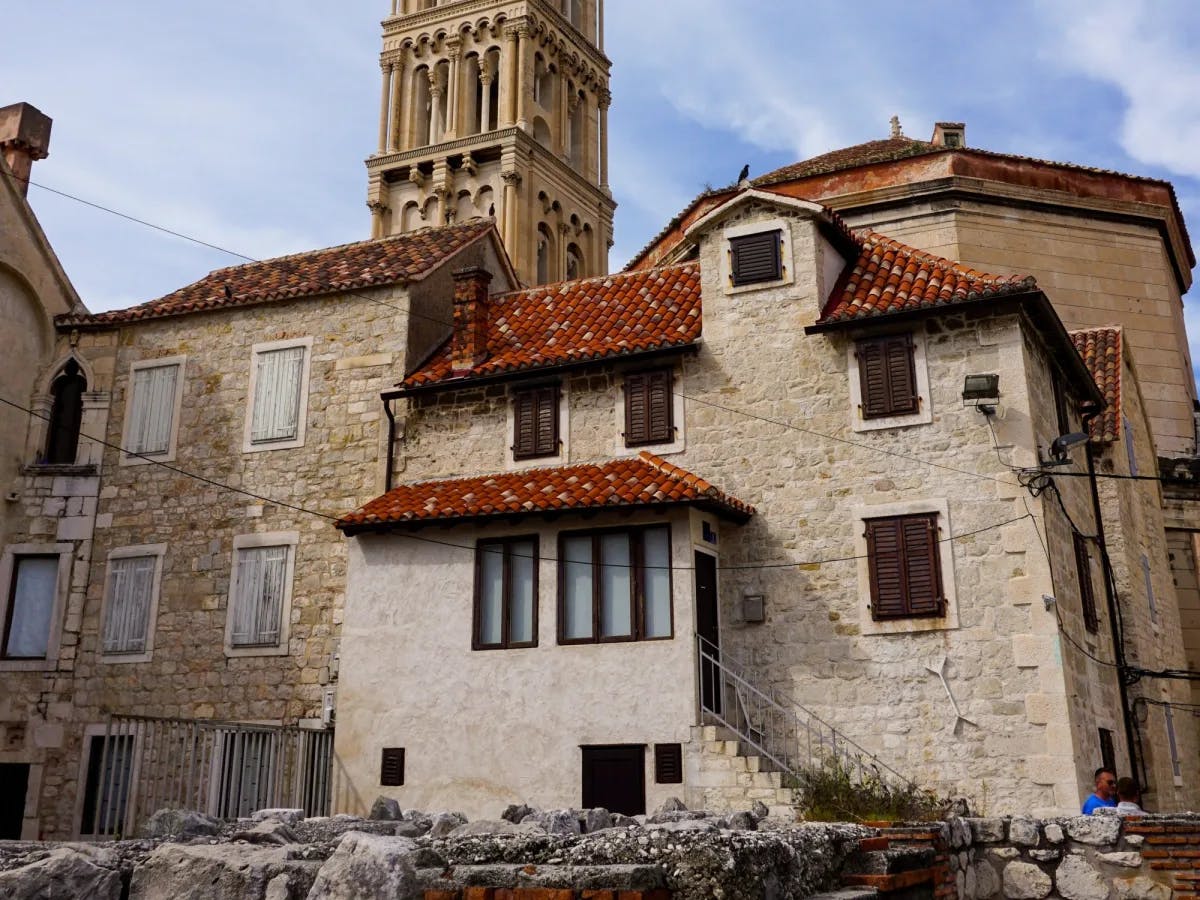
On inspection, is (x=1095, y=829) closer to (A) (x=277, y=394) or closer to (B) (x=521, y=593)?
(B) (x=521, y=593)

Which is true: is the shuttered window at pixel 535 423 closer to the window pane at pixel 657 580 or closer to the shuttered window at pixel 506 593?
the shuttered window at pixel 506 593

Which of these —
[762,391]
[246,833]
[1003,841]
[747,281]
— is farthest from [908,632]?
[246,833]

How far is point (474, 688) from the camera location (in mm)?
16297

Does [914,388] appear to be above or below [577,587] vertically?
above

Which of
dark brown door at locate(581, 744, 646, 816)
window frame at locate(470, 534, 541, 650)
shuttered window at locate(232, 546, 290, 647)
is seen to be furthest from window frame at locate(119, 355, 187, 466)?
dark brown door at locate(581, 744, 646, 816)

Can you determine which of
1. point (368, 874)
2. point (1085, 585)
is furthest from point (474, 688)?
point (368, 874)

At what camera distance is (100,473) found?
20.2 meters

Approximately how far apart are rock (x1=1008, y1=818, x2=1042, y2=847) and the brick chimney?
1237 centimetres

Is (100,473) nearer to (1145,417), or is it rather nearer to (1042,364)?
(1042,364)

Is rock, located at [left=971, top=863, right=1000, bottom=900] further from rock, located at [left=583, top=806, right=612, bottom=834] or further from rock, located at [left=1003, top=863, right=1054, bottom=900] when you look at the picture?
rock, located at [left=583, top=806, right=612, bottom=834]

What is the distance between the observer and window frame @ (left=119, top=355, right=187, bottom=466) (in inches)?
794

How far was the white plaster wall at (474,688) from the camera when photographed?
50.5ft

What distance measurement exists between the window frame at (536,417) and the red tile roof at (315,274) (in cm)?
311

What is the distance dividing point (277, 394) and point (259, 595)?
3455 millimetres
